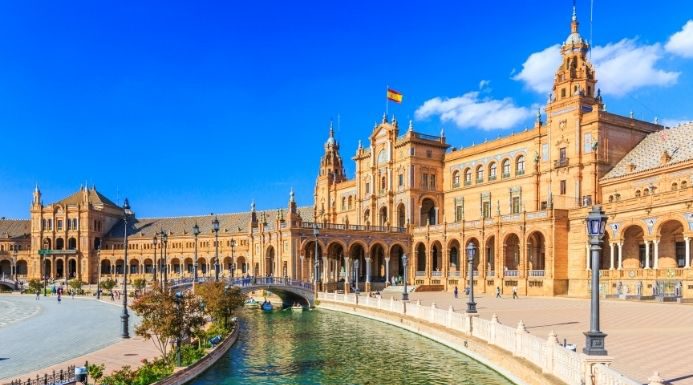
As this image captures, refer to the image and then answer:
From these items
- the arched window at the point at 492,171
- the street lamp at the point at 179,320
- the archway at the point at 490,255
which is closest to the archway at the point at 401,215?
the arched window at the point at 492,171

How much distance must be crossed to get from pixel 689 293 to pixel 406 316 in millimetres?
20770

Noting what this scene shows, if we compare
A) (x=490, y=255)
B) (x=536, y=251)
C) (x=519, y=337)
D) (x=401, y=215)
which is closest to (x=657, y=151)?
(x=536, y=251)

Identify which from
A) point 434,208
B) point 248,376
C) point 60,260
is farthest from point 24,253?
point 248,376

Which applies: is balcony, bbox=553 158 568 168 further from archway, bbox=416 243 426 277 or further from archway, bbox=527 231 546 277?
archway, bbox=416 243 426 277

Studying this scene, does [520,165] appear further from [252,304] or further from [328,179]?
[328,179]

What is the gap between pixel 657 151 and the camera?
A: 5844 cm

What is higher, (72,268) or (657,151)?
(657,151)

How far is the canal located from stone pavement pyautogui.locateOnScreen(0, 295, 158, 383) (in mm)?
4170

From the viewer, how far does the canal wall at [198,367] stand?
21877mm

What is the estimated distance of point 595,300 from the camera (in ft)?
53.2

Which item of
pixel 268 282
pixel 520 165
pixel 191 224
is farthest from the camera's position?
pixel 191 224

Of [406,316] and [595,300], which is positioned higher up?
[595,300]

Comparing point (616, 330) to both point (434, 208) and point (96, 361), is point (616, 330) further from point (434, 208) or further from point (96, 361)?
point (434, 208)

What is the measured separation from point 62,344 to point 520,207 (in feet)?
174
